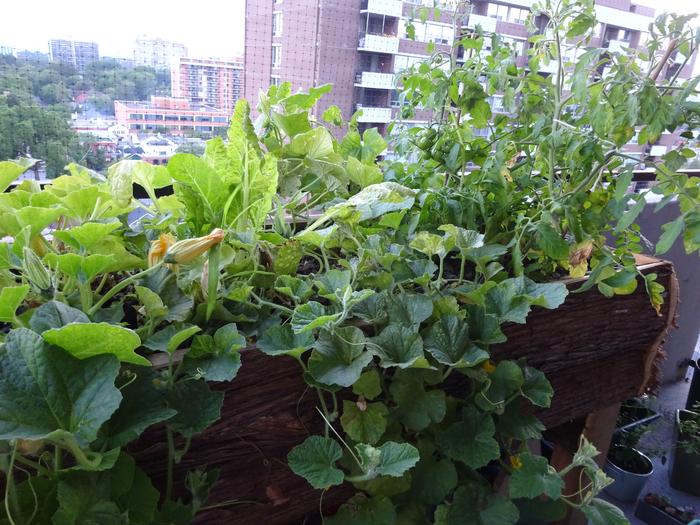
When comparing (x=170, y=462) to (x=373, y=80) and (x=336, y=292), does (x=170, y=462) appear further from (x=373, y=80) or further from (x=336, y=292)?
(x=373, y=80)

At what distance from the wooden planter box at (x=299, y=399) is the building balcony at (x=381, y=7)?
66cm

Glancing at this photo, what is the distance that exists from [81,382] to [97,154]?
1.64 feet

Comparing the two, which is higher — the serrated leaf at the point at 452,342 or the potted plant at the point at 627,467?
the serrated leaf at the point at 452,342

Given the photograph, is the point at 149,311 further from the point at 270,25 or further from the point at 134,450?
the point at 270,25

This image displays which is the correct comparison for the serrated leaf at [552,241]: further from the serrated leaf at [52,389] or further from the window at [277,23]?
the window at [277,23]

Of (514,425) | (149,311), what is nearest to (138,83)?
(149,311)

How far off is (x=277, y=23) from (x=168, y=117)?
1.04 ft

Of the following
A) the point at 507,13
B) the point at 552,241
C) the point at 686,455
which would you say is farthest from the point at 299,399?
the point at 686,455

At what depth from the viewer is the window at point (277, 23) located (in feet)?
3.15

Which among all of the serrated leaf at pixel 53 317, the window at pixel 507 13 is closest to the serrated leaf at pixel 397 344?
the serrated leaf at pixel 53 317

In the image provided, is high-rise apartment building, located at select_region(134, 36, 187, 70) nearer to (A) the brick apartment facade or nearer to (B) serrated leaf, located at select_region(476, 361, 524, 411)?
(A) the brick apartment facade

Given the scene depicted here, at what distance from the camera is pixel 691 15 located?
54 centimetres

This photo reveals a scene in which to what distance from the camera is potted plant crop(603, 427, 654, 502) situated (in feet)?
5.21

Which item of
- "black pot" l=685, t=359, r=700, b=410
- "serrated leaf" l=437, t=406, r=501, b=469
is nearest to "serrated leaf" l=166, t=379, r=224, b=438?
"serrated leaf" l=437, t=406, r=501, b=469
